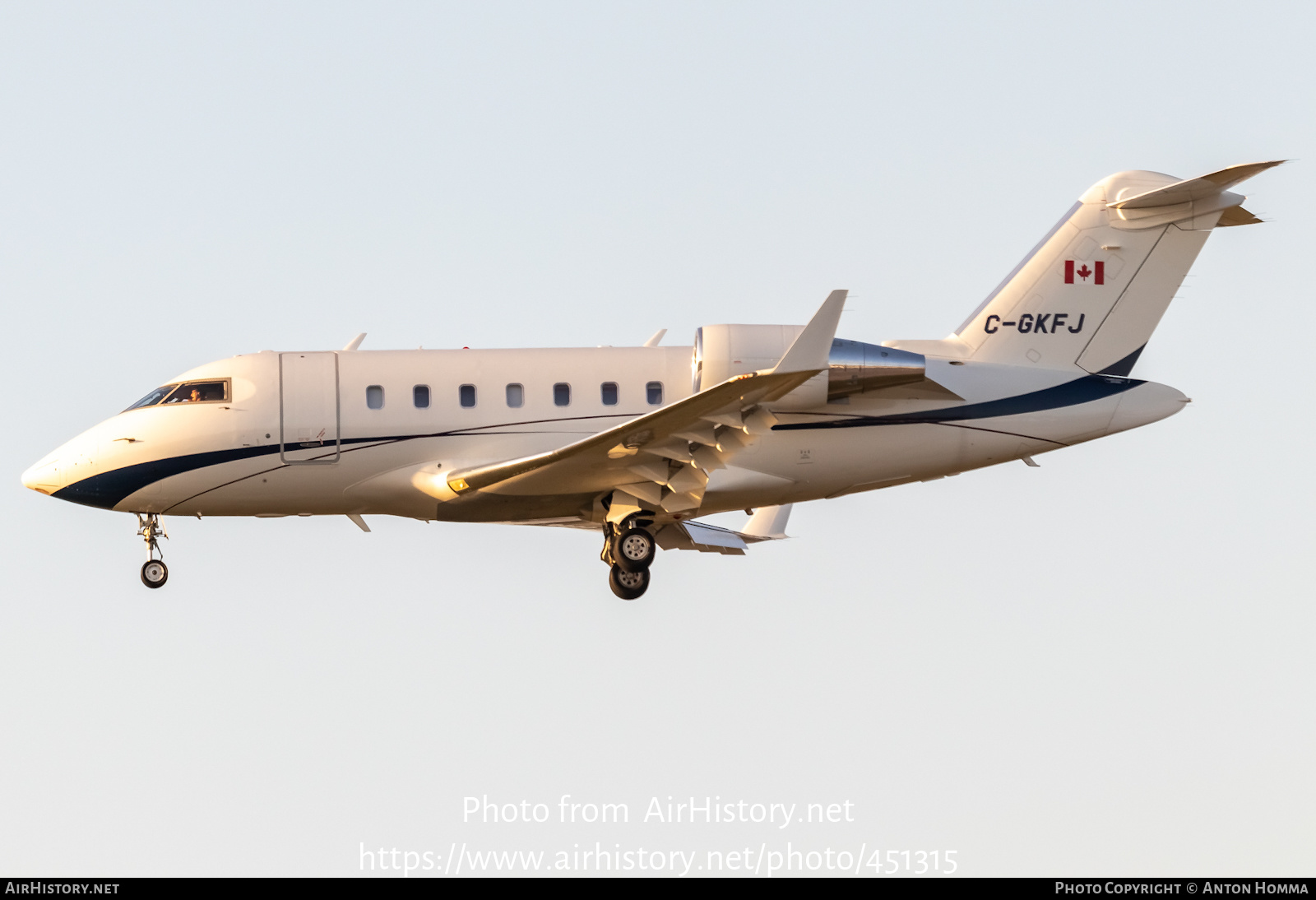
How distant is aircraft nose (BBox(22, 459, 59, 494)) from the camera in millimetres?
25312

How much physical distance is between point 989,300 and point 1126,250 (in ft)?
6.88

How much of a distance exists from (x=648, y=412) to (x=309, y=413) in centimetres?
480

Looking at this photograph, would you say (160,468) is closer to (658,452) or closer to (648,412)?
(648,412)

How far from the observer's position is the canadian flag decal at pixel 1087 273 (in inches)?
987

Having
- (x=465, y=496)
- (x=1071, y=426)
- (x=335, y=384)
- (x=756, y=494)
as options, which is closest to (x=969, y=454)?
(x=1071, y=426)

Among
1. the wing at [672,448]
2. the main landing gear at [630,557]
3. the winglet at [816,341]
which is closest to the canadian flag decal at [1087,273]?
the wing at [672,448]

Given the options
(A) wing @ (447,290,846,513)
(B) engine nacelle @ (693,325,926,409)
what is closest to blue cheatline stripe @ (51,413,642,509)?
(A) wing @ (447,290,846,513)

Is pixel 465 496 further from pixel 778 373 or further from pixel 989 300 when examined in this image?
pixel 989 300

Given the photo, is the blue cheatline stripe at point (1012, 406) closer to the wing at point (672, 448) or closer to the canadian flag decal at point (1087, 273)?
the canadian flag decal at point (1087, 273)

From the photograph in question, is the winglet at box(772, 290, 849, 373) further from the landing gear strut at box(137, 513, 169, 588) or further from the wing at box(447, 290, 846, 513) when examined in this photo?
the landing gear strut at box(137, 513, 169, 588)

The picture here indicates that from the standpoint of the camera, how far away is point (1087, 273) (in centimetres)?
2511

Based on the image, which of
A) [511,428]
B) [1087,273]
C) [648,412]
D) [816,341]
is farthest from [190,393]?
[1087,273]

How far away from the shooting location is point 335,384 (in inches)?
964

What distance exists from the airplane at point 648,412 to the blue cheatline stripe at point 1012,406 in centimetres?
3
